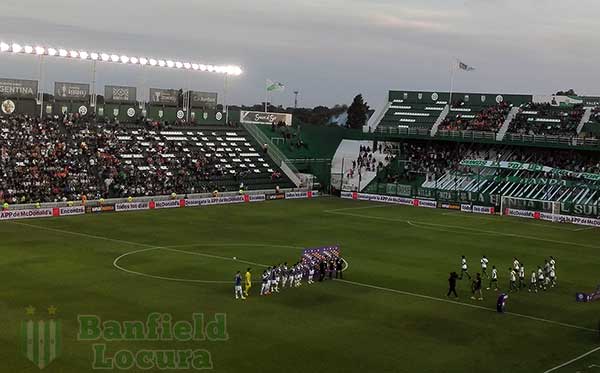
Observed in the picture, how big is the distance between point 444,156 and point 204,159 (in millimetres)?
30012

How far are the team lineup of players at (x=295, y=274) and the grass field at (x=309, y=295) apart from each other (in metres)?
0.62

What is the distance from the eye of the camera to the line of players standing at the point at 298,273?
111 ft

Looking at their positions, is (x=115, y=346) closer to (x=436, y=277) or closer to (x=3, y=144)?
(x=436, y=277)

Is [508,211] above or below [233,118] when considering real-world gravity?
below

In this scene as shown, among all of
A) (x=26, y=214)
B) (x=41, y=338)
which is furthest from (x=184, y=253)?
(x=26, y=214)

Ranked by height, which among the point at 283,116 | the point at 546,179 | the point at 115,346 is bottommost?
the point at 115,346

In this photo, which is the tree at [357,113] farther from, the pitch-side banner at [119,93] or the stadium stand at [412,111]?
the pitch-side banner at [119,93]

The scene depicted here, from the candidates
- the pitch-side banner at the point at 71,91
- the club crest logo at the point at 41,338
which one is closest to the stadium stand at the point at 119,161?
the pitch-side banner at the point at 71,91

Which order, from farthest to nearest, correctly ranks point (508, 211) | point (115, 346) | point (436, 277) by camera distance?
1. point (508, 211)
2. point (436, 277)
3. point (115, 346)

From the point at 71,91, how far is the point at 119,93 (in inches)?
253

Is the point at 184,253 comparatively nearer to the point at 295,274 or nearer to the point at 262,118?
the point at 295,274

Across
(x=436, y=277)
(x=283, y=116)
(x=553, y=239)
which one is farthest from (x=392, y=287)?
(x=283, y=116)

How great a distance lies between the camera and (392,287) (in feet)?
120

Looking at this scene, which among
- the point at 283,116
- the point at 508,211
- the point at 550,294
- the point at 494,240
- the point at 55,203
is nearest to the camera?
the point at 550,294
